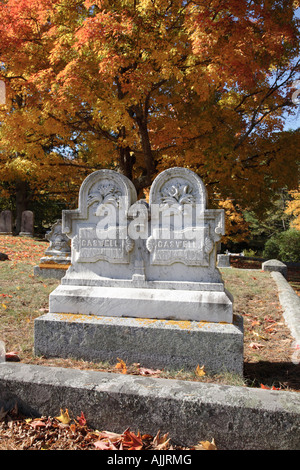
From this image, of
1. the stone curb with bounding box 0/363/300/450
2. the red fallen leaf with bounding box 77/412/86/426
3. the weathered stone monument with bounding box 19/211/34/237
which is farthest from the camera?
the weathered stone monument with bounding box 19/211/34/237

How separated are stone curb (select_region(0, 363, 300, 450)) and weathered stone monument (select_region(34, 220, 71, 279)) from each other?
5.14 m

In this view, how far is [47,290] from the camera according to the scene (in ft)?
20.4

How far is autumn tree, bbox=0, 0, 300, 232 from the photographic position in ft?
23.1

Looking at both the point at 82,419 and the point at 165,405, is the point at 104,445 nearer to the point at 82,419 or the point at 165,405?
the point at 82,419

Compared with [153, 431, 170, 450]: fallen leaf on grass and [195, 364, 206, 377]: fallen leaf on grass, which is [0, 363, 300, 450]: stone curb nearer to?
[153, 431, 170, 450]: fallen leaf on grass

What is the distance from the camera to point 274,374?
342cm

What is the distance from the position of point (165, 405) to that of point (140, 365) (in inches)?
44.9

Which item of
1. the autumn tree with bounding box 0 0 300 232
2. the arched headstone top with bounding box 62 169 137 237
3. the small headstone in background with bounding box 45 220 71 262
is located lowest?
the small headstone in background with bounding box 45 220 71 262

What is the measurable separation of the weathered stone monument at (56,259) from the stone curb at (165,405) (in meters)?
5.14

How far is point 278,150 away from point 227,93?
216cm

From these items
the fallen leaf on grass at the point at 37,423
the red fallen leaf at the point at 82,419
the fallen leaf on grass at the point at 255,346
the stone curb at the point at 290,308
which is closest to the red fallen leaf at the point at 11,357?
the fallen leaf on grass at the point at 37,423

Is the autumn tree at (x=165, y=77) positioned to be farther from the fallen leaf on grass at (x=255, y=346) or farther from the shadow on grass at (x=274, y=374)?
the shadow on grass at (x=274, y=374)

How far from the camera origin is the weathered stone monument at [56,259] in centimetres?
765

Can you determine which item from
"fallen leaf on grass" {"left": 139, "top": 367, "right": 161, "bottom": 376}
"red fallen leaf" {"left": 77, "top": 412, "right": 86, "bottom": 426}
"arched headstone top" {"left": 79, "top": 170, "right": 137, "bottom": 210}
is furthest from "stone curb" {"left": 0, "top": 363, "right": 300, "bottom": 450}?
"arched headstone top" {"left": 79, "top": 170, "right": 137, "bottom": 210}
